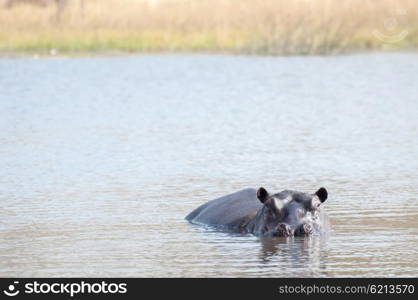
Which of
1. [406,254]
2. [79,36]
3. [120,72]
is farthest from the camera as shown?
[79,36]

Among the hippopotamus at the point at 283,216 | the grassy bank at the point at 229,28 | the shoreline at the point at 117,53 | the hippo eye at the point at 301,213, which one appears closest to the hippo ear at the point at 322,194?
the hippopotamus at the point at 283,216

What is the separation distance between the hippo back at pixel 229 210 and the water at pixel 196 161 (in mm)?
196

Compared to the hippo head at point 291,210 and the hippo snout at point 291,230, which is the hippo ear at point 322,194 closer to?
the hippo head at point 291,210

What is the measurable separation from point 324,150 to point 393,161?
3.88 feet

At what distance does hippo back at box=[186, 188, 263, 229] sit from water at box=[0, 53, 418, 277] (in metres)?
0.20

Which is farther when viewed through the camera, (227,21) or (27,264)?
(227,21)

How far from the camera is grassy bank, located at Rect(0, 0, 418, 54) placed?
2894cm

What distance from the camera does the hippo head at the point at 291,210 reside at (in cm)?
955

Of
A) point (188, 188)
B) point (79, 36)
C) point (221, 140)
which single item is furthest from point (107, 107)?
point (79, 36)

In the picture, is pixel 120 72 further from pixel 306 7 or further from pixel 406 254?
pixel 406 254

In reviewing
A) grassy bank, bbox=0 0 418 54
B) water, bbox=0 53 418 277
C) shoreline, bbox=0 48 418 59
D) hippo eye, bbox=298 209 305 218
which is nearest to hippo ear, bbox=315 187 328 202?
hippo eye, bbox=298 209 305 218

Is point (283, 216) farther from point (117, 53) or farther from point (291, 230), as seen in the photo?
point (117, 53)

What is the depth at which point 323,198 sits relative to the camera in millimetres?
9617

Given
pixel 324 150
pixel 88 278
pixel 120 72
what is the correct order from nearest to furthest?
1. pixel 88 278
2. pixel 324 150
3. pixel 120 72
